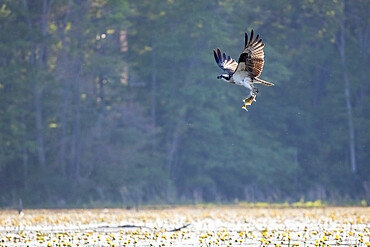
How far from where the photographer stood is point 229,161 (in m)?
46.4

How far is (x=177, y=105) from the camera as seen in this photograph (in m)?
45.4

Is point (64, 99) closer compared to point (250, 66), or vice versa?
point (250, 66)

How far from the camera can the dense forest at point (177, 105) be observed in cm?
3994

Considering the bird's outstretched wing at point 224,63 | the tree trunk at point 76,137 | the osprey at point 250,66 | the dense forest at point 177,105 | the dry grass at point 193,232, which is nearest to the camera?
the dry grass at point 193,232

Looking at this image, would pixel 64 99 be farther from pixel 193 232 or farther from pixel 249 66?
pixel 249 66

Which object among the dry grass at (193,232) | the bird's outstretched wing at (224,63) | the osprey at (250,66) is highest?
the bird's outstretched wing at (224,63)

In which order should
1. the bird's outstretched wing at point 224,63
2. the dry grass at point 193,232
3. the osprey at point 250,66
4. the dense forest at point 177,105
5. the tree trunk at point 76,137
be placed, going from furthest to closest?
the tree trunk at point 76,137
the dense forest at point 177,105
the bird's outstretched wing at point 224,63
the osprey at point 250,66
the dry grass at point 193,232

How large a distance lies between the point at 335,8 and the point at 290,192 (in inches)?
416

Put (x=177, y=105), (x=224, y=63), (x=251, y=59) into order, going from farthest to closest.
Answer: (x=177, y=105) < (x=224, y=63) < (x=251, y=59)

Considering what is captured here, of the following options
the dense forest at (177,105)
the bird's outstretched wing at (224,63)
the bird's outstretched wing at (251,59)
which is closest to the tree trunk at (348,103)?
the dense forest at (177,105)

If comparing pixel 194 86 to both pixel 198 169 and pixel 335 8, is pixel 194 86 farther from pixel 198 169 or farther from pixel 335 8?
pixel 335 8

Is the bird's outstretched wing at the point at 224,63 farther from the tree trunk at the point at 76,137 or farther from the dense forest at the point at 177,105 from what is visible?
the tree trunk at the point at 76,137

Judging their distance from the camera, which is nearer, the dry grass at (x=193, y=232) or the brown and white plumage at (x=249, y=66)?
the dry grass at (x=193, y=232)

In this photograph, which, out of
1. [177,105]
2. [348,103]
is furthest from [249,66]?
[348,103]
